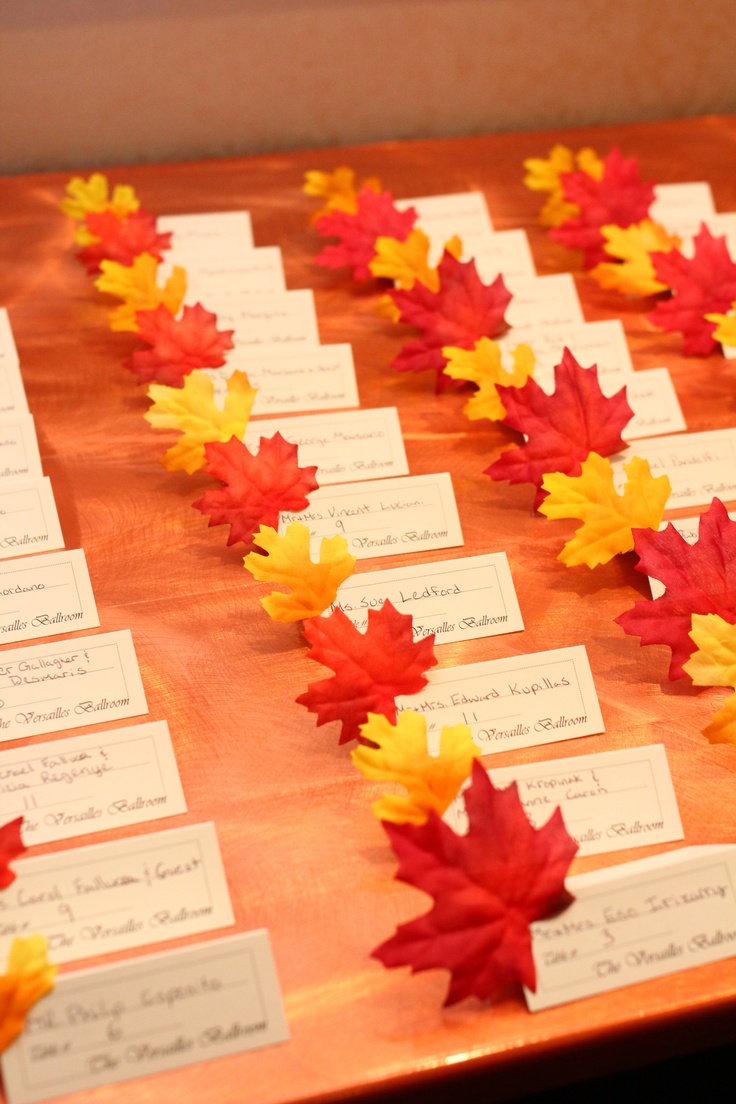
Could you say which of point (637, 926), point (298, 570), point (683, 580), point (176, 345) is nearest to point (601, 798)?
point (637, 926)

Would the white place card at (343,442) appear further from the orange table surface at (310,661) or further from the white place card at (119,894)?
the white place card at (119,894)

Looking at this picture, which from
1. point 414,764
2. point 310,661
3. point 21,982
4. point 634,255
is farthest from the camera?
point 634,255

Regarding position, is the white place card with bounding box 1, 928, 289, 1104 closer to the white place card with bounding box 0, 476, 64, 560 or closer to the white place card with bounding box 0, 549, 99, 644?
the white place card with bounding box 0, 549, 99, 644

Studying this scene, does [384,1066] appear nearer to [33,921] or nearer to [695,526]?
[33,921]

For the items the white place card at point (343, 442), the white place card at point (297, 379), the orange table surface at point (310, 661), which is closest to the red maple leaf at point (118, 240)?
the orange table surface at point (310, 661)

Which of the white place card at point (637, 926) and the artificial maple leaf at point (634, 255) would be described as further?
the artificial maple leaf at point (634, 255)

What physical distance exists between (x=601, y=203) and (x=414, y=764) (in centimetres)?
91

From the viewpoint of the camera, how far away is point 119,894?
0.84 metres

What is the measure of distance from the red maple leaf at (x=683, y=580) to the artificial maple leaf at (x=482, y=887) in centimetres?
25

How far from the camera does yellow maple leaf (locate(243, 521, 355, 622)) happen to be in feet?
3.26

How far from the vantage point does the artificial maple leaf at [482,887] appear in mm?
802

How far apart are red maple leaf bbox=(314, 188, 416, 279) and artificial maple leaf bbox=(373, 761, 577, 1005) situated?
2.46 feet

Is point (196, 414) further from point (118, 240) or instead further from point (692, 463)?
point (692, 463)

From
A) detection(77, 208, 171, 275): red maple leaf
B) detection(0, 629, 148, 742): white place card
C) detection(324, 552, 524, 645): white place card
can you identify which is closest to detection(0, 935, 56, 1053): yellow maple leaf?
detection(0, 629, 148, 742): white place card
